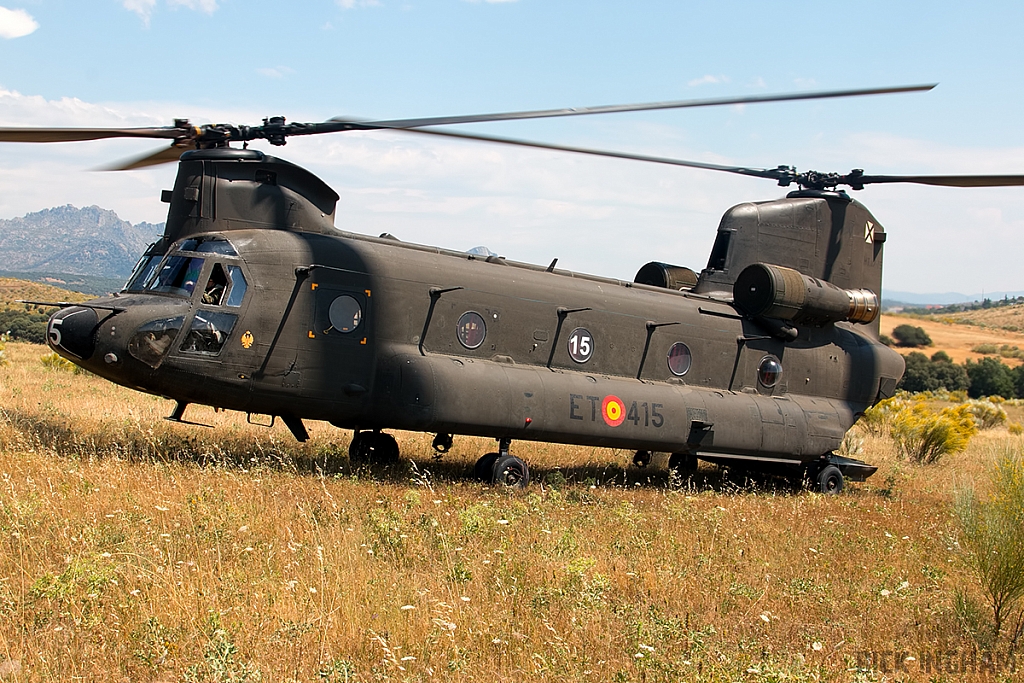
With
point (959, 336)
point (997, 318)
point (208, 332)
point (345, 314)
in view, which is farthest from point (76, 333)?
point (997, 318)

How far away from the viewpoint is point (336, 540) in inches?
336

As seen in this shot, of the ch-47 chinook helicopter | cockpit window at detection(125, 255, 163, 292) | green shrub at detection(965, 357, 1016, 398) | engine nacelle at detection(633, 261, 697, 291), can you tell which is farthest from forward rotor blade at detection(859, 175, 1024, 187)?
green shrub at detection(965, 357, 1016, 398)

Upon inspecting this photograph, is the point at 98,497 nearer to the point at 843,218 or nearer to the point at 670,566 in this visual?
the point at 670,566

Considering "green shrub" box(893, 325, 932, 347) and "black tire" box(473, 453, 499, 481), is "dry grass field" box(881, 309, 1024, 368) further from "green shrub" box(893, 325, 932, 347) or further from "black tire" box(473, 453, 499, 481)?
"black tire" box(473, 453, 499, 481)

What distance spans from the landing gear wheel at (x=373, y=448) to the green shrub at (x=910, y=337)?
85.9 m

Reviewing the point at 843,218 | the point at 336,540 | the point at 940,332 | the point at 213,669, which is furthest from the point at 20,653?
the point at 940,332

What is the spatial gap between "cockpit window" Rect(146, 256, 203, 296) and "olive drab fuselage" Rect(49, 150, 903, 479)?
0.06ft

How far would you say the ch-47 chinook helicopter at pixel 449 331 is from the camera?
1134 cm

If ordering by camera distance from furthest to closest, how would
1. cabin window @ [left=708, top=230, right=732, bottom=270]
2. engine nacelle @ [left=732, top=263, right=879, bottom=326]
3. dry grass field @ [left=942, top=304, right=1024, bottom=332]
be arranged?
dry grass field @ [left=942, top=304, right=1024, bottom=332] < cabin window @ [left=708, top=230, right=732, bottom=270] < engine nacelle @ [left=732, top=263, right=879, bottom=326]

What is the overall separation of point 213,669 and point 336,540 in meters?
2.88

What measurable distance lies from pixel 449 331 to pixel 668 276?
6.08 m

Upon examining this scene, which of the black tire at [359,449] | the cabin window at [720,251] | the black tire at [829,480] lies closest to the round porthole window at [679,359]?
the cabin window at [720,251]

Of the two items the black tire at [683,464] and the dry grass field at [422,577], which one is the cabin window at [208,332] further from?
the black tire at [683,464]

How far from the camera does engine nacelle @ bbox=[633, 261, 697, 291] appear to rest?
17375 mm
